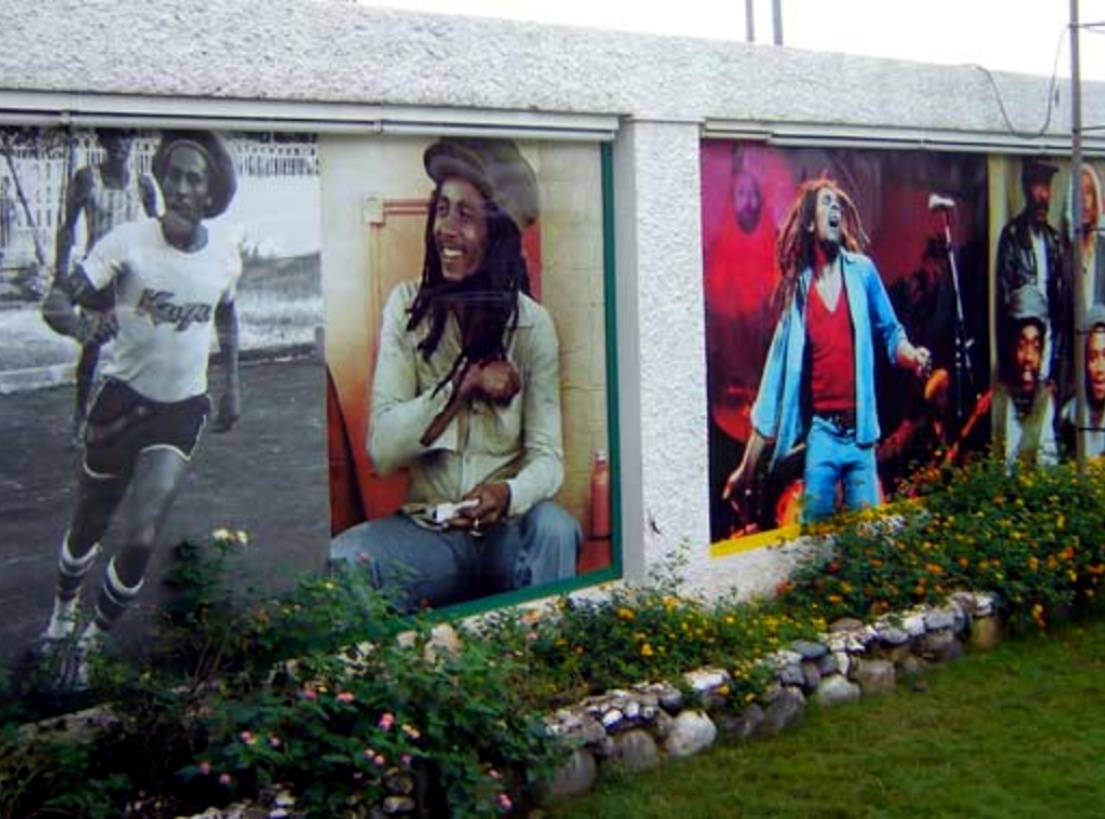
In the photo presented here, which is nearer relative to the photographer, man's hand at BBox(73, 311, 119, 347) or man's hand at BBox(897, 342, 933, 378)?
man's hand at BBox(73, 311, 119, 347)

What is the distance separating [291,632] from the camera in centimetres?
574

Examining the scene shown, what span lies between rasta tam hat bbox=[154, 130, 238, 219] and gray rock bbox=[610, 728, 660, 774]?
2.40 m

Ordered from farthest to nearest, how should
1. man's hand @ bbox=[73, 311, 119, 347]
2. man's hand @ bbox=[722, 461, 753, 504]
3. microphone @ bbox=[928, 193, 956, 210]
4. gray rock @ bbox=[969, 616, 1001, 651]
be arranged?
microphone @ bbox=[928, 193, 956, 210] < man's hand @ bbox=[722, 461, 753, 504] < gray rock @ bbox=[969, 616, 1001, 651] < man's hand @ bbox=[73, 311, 119, 347]

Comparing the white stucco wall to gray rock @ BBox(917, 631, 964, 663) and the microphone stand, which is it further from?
gray rock @ BBox(917, 631, 964, 663)

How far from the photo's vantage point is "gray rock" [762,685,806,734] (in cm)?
677

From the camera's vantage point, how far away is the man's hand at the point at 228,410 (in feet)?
19.7

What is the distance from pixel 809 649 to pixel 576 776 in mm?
1551

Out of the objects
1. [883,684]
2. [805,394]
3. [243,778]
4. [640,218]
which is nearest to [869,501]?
[805,394]

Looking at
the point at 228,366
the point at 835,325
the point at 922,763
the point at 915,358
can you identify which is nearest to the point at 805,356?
the point at 835,325

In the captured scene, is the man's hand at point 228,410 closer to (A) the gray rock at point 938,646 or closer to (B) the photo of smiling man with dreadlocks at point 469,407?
(B) the photo of smiling man with dreadlocks at point 469,407

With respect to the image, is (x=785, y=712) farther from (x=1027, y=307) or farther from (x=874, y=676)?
(x=1027, y=307)

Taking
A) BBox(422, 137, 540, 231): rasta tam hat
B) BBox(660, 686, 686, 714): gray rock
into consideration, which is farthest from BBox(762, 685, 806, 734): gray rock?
BBox(422, 137, 540, 231): rasta tam hat

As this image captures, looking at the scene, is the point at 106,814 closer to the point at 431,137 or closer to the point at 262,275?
the point at 262,275

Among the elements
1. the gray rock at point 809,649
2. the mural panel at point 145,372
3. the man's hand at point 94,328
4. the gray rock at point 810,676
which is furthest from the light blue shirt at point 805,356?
the man's hand at point 94,328
